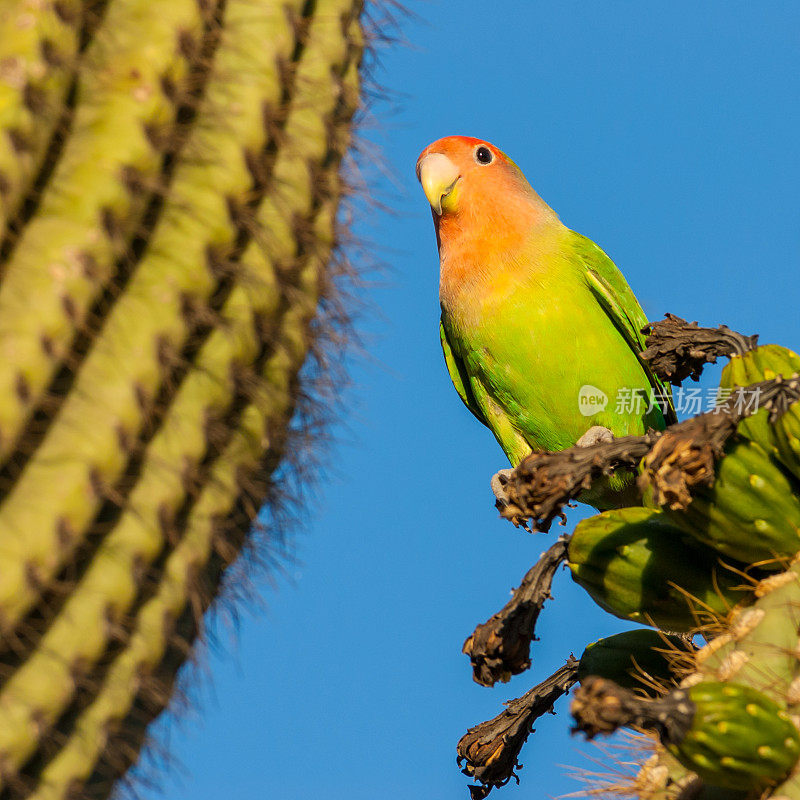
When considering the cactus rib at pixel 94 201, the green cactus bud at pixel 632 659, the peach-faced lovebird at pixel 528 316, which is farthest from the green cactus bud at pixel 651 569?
the peach-faced lovebird at pixel 528 316

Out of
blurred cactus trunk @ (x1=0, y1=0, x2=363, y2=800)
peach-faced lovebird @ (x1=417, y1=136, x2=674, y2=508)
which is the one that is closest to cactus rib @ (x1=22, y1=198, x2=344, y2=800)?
blurred cactus trunk @ (x1=0, y1=0, x2=363, y2=800)

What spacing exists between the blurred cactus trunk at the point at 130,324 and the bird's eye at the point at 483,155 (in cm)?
238

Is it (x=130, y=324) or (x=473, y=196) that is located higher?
(x=473, y=196)

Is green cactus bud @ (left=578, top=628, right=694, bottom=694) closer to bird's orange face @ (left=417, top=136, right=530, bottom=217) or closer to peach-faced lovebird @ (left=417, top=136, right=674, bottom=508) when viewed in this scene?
peach-faced lovebird @ (left=417, top=136, right=674, bottom=508)

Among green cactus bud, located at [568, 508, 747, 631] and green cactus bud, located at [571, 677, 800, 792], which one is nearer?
green cactus bud, located at [571, 677, 800, 792]

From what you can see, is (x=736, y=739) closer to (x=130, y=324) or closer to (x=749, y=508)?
(x=749, y=508)

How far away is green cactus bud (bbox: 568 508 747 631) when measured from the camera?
1658 mm

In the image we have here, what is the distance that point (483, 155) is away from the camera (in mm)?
3902

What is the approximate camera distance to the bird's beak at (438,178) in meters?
3.82

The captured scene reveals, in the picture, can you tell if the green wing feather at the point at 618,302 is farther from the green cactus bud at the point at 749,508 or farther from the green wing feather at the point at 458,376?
the green cactus bud at the point at 749,508

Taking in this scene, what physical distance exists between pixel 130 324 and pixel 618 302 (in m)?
2.68

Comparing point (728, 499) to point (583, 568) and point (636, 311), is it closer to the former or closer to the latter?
point (583, 568)

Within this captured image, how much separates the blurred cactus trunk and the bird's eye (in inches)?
93.6

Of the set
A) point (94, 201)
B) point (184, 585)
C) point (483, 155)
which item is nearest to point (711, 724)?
point (184, 585)
